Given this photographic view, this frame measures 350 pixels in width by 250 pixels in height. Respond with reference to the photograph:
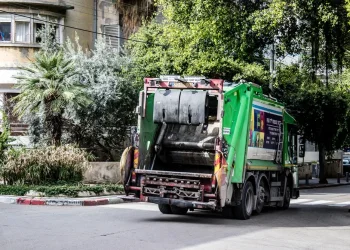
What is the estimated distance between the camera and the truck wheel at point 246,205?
1523cm

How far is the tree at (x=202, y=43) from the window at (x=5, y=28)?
17.6 feet

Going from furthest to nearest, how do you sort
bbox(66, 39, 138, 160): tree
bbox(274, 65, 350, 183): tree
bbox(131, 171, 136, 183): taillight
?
1. bbox(274, 65, 350, 183): tree
2. bbox(66, 39, 138, 160): tree
3. bbox(131, 171, 136, 183): taillight

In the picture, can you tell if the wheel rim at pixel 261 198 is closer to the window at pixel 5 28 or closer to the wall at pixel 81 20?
the wall at pixel 81 20

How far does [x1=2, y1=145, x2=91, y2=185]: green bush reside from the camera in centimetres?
2061

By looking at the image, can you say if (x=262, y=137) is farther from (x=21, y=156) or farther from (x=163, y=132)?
(x=21, y=156)

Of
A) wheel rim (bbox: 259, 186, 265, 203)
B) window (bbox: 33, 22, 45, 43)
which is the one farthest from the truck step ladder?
window (bbox: 33, 22, 45, 43)

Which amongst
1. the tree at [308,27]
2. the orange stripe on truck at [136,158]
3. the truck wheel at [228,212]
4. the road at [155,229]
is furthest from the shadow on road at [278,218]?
the tree at [308,27]

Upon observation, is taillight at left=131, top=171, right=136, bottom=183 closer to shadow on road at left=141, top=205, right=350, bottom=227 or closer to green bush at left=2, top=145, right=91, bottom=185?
shadow on road at left=141, top=205, right=350, bottom=227

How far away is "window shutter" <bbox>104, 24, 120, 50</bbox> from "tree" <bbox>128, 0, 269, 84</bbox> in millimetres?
2499

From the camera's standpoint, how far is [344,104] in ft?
111

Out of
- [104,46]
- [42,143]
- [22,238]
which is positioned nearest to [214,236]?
[22,238]

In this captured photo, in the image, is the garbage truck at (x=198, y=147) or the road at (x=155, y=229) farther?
the garbage truck at (x=198, y=147)

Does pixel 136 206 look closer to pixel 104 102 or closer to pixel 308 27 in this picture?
pixel 104 102

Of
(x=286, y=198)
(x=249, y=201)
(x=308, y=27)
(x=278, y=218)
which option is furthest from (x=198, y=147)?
(x=308, y=27)
